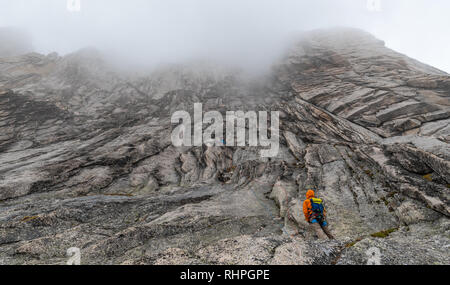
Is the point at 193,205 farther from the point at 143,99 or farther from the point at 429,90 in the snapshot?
the point at 143,99

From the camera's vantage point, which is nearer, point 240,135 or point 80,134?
point 240,135

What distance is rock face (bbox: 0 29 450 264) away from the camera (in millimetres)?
14375

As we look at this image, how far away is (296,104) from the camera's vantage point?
49812 mm

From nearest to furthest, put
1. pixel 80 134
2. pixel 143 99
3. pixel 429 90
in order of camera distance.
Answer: pixel 429 90
pixel 80 134
pixel 143 99

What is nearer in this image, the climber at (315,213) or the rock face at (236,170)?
the rock face at (236,170)

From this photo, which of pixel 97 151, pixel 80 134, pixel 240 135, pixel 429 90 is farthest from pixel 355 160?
pixel 80 134

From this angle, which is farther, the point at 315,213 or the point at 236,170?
the point at 236,170

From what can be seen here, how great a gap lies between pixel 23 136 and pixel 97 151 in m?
19.4

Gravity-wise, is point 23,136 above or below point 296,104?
below

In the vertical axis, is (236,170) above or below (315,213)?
below

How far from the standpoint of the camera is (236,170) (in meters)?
32.5

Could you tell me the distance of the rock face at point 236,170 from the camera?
1438 cm

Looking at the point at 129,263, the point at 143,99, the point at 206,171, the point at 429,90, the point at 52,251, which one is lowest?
the point at 206,171

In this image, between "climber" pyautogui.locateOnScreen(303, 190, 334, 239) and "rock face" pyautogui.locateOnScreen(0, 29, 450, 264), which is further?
"climber" pyautogui.locateOnScreen(303, 190, 334, 239)
